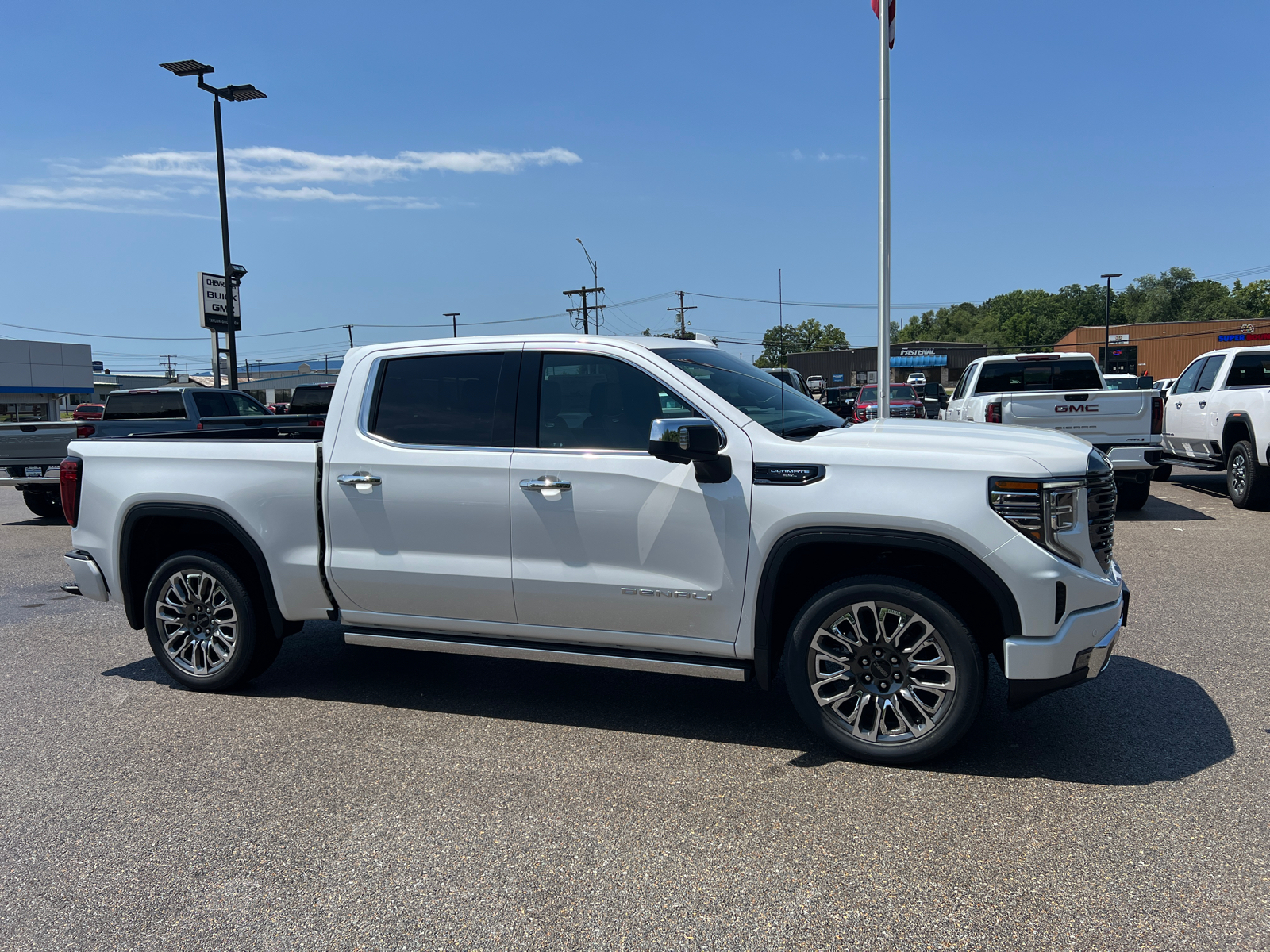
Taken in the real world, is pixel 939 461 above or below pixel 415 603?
above

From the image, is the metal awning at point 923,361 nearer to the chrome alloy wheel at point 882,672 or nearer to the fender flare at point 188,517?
the fender flare at point 188,517

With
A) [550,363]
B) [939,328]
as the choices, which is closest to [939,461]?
[550,363]

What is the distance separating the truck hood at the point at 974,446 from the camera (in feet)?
12.6

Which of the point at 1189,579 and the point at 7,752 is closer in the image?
the point at 7,752

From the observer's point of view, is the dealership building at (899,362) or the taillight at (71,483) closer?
the taillight at (71,483)

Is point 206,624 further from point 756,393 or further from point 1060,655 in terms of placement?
point 1060,655

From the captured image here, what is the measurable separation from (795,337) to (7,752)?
160773mm

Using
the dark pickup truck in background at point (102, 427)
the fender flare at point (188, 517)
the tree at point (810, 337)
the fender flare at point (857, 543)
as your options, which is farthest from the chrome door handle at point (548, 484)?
the tree at point (810, 337)

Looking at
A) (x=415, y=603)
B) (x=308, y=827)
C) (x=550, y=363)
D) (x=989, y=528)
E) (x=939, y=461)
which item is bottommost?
(x=308, y=827)

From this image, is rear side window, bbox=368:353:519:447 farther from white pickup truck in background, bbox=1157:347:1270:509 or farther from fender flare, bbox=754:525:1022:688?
white pickup truck in background, bbox=1157:347:1270:509

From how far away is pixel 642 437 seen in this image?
440 cm

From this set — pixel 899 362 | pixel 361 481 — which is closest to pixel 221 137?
pixel 361 481

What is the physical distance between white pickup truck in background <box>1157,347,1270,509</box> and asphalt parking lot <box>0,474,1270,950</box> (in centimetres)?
696

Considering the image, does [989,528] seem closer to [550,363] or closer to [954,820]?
[954,820]
